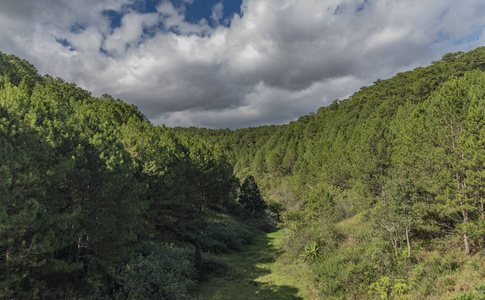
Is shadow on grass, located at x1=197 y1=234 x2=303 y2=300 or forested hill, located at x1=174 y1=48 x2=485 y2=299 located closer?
forested hill, located at x1=174 y1=48 x2=485 y2=299

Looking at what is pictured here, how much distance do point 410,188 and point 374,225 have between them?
5878mm

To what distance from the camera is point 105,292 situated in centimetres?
1405

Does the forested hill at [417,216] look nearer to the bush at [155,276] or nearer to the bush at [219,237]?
the bush at [219,237]

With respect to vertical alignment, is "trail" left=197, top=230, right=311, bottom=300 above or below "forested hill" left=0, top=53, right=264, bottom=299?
below

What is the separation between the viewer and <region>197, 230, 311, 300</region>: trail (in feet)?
62.0

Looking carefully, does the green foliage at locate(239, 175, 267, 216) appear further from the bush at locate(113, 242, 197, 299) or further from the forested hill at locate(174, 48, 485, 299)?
the bush at locate(113, 242, 197, 299)

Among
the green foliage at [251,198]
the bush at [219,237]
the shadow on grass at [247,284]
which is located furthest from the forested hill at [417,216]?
the green foliage at [251,198]

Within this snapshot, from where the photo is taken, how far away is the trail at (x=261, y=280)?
18.9m

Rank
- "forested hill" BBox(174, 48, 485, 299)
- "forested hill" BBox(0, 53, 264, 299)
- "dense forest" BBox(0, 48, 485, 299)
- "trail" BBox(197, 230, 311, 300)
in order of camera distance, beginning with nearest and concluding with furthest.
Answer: "forested hill" BBox(0, 53, 264, 299) → "dense forest" BBox(0, 48, 485, 299) → "forested hill" BBox(174, 48, 485, 299) → "trail" BBox(197, 230, 311, 300)

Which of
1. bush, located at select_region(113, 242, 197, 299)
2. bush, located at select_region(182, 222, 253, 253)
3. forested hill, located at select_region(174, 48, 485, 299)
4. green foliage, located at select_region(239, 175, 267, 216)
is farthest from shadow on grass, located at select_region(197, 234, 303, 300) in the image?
green foliage, located at select_region(239, 175, 267, 216)

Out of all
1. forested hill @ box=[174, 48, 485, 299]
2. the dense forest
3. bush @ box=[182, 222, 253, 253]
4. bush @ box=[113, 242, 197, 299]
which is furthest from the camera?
bush @ box=[182, 222, 253, 253]

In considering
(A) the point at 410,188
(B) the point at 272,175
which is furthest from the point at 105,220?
(B) the point at 272,175

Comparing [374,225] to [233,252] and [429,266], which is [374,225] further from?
[233,252]

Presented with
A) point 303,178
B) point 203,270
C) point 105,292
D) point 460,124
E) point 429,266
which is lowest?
point 203,270
